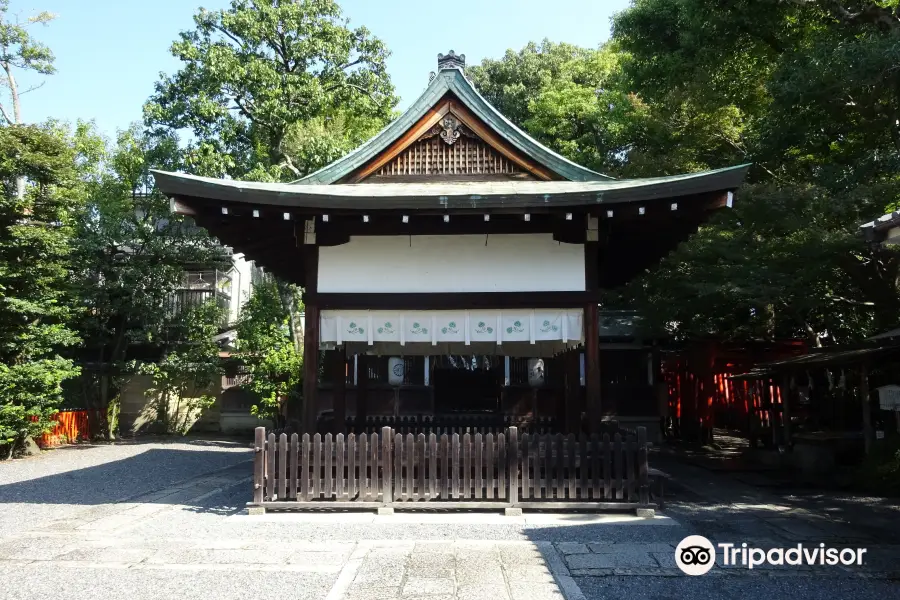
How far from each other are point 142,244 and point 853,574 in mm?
20035

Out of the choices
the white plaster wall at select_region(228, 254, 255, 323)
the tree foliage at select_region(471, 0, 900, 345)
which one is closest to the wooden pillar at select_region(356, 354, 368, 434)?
the tree foliage at select_region(471, 0, 900, 345)

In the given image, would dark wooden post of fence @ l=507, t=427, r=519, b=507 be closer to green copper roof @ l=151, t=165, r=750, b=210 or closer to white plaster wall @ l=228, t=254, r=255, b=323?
green copper roof @ l=151, t=165, r=750, b=210

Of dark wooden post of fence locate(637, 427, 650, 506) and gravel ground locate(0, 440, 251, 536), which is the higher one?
dark wooden post of fence locate(637, 427, 650, 506)

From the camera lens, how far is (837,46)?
11.0m

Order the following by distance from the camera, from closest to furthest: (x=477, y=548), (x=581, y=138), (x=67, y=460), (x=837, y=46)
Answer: (x=477, y=548) < (x=837, y=46) < (x=67, y=460) < (x=581, y=138)

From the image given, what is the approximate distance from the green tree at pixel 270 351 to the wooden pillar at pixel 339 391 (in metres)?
6.45

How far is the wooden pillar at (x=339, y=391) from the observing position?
1078cm

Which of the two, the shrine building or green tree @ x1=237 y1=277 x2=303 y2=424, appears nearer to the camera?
the shrine building

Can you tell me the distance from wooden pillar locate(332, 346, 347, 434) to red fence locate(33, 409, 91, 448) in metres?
11.1

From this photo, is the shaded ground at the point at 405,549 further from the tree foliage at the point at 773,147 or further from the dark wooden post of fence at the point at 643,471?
the tree foliage at the point at 773,147

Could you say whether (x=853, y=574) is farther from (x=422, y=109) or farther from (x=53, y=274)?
(x=53, y=274)

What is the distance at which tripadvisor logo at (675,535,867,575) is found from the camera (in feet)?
19.2

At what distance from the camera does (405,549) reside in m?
6.34

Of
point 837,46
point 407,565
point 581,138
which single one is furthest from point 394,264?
point 581,138
